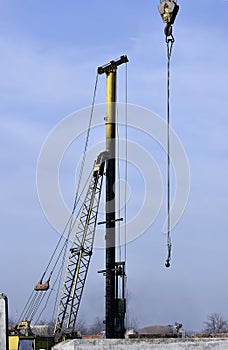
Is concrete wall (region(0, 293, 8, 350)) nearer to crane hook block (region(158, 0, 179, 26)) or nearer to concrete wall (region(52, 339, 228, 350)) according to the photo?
concrete wall (region(52, 339, 228, 350))

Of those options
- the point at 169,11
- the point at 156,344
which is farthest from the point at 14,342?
the point at 156,344

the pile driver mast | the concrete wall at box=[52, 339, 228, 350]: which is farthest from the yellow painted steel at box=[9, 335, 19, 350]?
the concrete wall at box=[52, 339, 228, 350]

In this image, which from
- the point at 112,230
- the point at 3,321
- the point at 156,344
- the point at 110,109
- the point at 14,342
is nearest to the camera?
the point at 3,321

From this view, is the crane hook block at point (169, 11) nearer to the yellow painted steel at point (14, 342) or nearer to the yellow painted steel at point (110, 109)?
the yellow painted steel at point (14, 342)

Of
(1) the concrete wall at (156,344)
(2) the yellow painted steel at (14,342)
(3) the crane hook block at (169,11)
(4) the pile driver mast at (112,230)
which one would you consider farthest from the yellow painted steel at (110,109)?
(1) the concrete wall at (156,344)

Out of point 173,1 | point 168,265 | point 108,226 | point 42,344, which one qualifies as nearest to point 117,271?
point 108,226

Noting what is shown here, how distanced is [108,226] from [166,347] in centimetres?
2733

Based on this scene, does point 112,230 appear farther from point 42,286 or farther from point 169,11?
point 169,11

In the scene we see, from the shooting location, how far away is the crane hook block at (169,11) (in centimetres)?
2288

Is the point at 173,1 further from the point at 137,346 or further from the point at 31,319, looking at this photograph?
the point at 31,319

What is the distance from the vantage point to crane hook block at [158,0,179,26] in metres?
22.9

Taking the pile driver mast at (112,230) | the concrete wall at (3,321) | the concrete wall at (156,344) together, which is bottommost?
the concrete wall at (156,344)

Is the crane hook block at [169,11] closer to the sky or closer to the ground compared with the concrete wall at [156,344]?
closer to the sky

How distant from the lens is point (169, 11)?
903 inches
